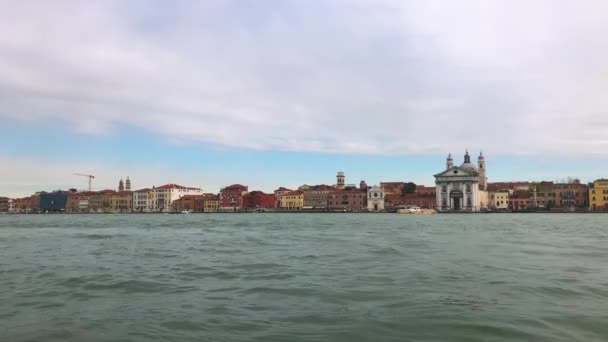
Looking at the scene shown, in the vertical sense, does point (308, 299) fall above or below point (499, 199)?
below

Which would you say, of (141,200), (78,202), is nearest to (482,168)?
(141,200)

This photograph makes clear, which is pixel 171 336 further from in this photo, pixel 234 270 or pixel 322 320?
pixel 234 270

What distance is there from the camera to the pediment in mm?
86750

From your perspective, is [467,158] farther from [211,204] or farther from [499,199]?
[211,204]

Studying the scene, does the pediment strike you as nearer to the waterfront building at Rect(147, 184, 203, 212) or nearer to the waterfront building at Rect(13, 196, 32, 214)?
the waterfront building at Rect(147, 184, 203, 212)

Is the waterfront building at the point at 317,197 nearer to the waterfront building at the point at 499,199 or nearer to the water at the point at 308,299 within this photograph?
the waterfront building at the point at 499,199

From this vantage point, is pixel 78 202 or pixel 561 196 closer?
pixel 561 196

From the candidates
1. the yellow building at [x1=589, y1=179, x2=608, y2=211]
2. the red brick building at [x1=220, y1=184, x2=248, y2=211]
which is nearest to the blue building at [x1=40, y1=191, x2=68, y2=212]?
the red brick building at [x1=220, y1=184, x2=248, y2=211]

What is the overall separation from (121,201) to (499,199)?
76049 millimetres

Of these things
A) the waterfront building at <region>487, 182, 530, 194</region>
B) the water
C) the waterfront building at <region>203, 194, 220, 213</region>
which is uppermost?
the waterfront building at <region>487, 182, 530, 194</region>

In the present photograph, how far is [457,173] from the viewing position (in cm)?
8762

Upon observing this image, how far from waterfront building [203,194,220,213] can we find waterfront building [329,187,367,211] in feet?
74.6

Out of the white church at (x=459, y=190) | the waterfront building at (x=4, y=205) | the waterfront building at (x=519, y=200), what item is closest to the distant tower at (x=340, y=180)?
the white church at (x=459, y=190)

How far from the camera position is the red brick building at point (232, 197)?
101 m
